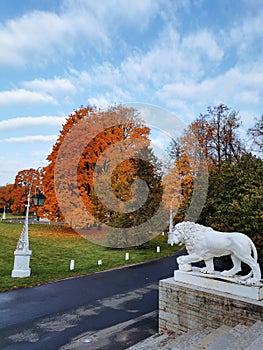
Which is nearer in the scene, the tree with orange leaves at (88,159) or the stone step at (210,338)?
the stone step at (210,338)

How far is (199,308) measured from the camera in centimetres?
507

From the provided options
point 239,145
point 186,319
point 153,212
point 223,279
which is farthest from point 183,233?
point 239,145

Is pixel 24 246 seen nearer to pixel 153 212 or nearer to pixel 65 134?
pixel 153 212

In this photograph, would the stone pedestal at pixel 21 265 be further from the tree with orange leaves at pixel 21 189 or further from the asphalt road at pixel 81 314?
the tree with orange leaves at pixel 21 189

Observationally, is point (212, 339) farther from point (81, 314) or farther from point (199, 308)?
point (81, 314)

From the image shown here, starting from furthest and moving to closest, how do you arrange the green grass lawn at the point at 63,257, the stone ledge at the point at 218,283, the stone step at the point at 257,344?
the green grass lawn at the point at 63,257, the stone ledge at the point at 218,283, the stone step at the point at 257,344

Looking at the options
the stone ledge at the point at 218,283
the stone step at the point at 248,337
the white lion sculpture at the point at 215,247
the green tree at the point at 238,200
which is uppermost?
the green tree at the point at 238,200

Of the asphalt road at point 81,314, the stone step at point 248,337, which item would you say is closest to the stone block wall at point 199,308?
the stone step at point 248,337

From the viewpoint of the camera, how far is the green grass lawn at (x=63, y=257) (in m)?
9.64

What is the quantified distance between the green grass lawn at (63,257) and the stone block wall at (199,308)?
5.28 metres

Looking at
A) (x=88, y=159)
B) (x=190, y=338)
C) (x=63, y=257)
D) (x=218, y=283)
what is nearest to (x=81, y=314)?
(x=190, y=338)

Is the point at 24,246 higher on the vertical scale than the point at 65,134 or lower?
lower

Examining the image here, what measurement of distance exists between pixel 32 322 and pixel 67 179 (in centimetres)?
1523

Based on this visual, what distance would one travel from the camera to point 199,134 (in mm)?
21031
